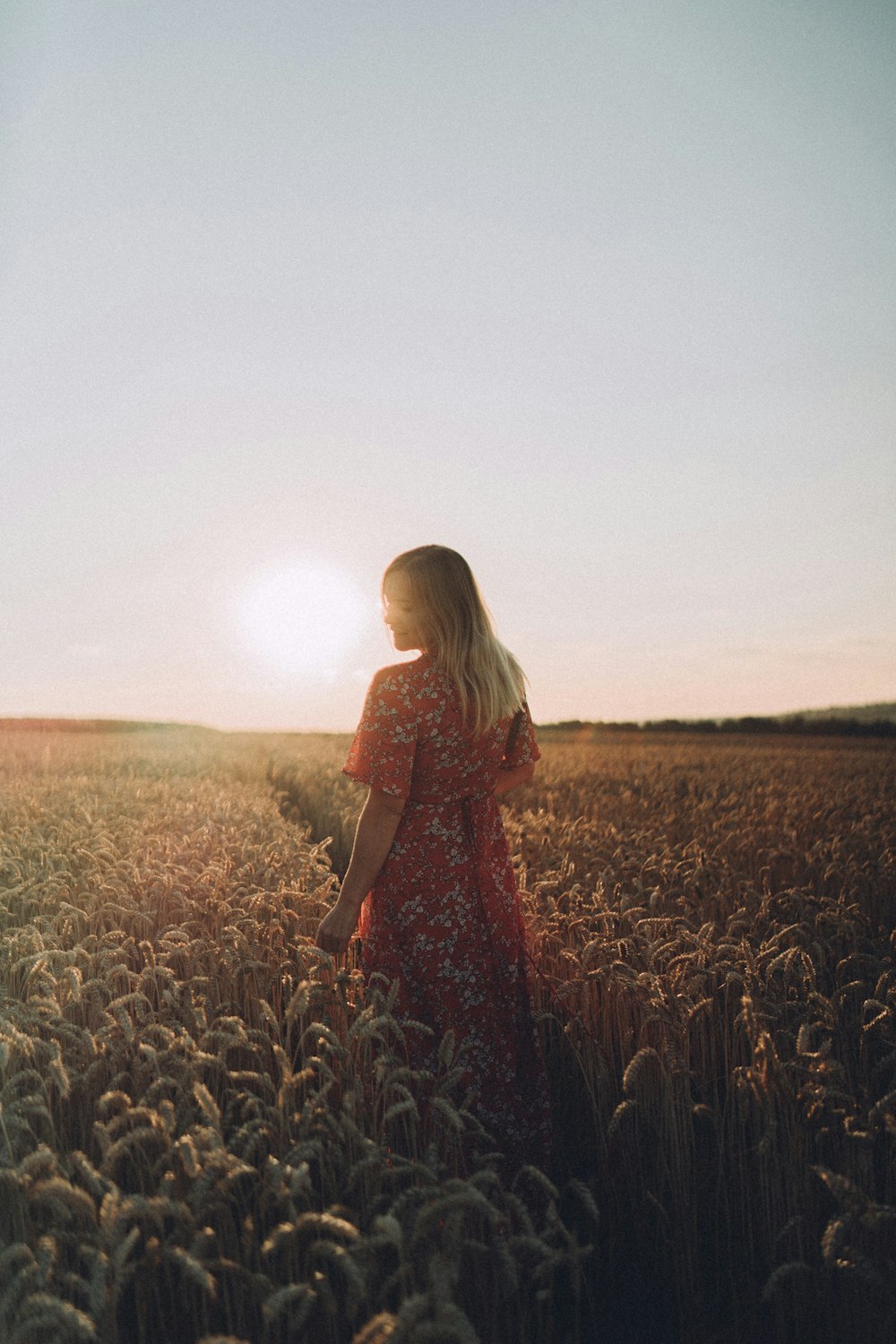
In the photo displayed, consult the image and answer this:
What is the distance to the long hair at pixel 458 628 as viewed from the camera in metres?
3.26

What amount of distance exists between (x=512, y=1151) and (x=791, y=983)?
6.41 feet

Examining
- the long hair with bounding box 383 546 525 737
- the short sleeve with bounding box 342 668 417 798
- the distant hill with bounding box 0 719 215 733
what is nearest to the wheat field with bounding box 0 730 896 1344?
the short sleeve with bounding box 342 668 417 798

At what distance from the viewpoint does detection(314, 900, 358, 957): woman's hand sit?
3.15 metres

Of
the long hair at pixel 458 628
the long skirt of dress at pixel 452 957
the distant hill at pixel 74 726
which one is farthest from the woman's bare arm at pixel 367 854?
the distant hill at pixel 74 726

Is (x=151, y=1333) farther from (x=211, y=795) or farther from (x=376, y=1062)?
(x=211, y=795)

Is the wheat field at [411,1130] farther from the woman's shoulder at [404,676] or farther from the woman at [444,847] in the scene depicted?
the woman's shoulder at [404,676]

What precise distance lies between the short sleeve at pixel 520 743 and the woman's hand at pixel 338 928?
0.97 metres

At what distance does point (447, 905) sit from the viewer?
133 inches

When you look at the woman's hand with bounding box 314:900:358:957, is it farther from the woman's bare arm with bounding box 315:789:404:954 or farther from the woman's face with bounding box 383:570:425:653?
the woman's face with bounding box 383:570:425:653

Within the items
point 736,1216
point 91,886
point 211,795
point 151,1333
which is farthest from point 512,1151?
point 211,795

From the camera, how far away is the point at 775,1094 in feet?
10.4

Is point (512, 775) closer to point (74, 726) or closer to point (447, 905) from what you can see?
point (447, 905)

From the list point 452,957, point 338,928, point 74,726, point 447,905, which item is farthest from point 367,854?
point 74,726

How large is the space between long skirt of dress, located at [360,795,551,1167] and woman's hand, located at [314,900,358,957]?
0.20m
